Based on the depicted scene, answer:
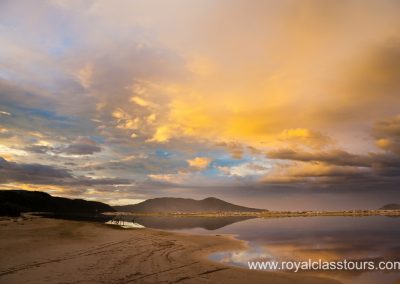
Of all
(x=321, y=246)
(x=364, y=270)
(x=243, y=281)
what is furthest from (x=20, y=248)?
(x=321, y=246)

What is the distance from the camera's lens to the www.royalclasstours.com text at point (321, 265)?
21891 millimetres

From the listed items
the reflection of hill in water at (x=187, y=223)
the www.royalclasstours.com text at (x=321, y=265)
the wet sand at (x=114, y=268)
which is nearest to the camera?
the wet sand at (x=114, y=268)

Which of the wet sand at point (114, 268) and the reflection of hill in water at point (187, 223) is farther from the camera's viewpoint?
the reflection of hill in water at point (187, 223)

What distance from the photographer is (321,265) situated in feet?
75.4

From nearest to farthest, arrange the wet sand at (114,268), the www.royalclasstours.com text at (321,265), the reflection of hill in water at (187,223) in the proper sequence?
the wet sand at (114,268), the www.royalclasstours.com text at (321,265), the reflection of hill in water at (187,223)

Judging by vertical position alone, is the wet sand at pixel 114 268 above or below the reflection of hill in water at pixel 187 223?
above

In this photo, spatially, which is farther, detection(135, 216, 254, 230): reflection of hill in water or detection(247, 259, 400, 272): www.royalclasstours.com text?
detection(135, 216, 254, 230): reflection of hill in water

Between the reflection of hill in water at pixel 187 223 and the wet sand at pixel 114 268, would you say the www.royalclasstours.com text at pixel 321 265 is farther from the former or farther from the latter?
the reflection of hill in water at pixel 187 223

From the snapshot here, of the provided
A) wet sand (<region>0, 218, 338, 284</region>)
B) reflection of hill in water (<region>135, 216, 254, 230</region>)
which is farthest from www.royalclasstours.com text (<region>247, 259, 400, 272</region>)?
reflection of hill in water (<region>135, 216, 254, 230</region>)

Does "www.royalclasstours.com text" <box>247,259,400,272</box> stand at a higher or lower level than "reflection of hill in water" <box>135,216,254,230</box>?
higher

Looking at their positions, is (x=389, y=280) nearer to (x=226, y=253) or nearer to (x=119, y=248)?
(x=226, y=253)

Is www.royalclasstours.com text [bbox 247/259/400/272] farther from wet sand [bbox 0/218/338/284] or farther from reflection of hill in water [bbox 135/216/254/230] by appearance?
reflection of hill in water [bbox 135/216/254/230]

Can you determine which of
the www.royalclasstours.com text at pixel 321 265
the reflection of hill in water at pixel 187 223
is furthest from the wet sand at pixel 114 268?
the reflection of hill in water at pixel 187 223

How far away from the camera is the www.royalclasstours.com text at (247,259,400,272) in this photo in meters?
21.9
